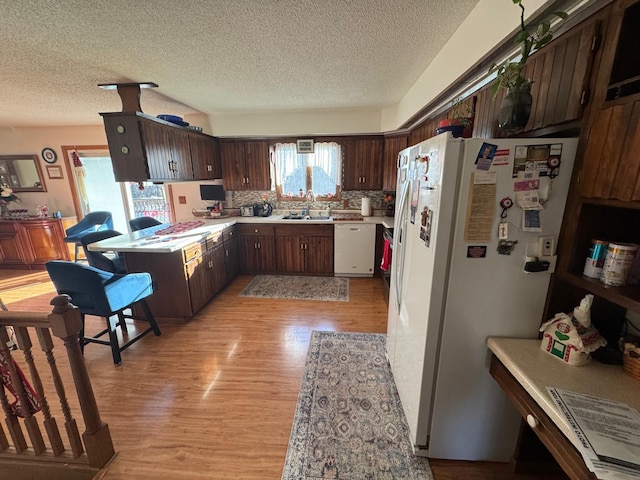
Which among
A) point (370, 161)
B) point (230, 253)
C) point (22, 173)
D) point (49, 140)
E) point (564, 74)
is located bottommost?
point (230, 253)

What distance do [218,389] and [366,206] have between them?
3.20 m

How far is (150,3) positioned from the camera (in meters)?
1.42

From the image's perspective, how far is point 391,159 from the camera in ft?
12.7

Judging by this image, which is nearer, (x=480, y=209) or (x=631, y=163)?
(x=631, y=163)

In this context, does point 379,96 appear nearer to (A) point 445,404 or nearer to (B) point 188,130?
(B) point 188,130

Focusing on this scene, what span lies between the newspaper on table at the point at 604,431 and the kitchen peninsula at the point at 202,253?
2.84 meters

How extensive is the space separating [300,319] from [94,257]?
89.2 inches

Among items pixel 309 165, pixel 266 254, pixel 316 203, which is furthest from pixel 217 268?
pixel 309 165

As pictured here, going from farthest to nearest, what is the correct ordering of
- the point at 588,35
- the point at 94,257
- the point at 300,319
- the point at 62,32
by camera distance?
1. the point at 300,319
2. the point at 94,257
3. the point at 62,32
4. the point at 588,35

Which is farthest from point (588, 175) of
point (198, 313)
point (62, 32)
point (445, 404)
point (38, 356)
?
point (38, 356)

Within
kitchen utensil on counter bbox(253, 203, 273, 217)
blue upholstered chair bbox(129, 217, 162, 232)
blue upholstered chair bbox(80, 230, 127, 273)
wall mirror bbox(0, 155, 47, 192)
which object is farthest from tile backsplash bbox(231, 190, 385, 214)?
wall mirror bbox(0, 155, 47, 192)

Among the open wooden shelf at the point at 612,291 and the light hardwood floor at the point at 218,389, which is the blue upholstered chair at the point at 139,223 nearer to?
the light hardwood floor at the point at 218,389

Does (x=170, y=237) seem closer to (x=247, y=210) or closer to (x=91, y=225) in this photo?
(x=247, y=210)

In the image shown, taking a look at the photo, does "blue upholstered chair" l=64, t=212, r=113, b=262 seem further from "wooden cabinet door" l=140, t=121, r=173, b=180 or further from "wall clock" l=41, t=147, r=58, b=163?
"wooden cabinet door" l=140, t=121, r=173, b=180
